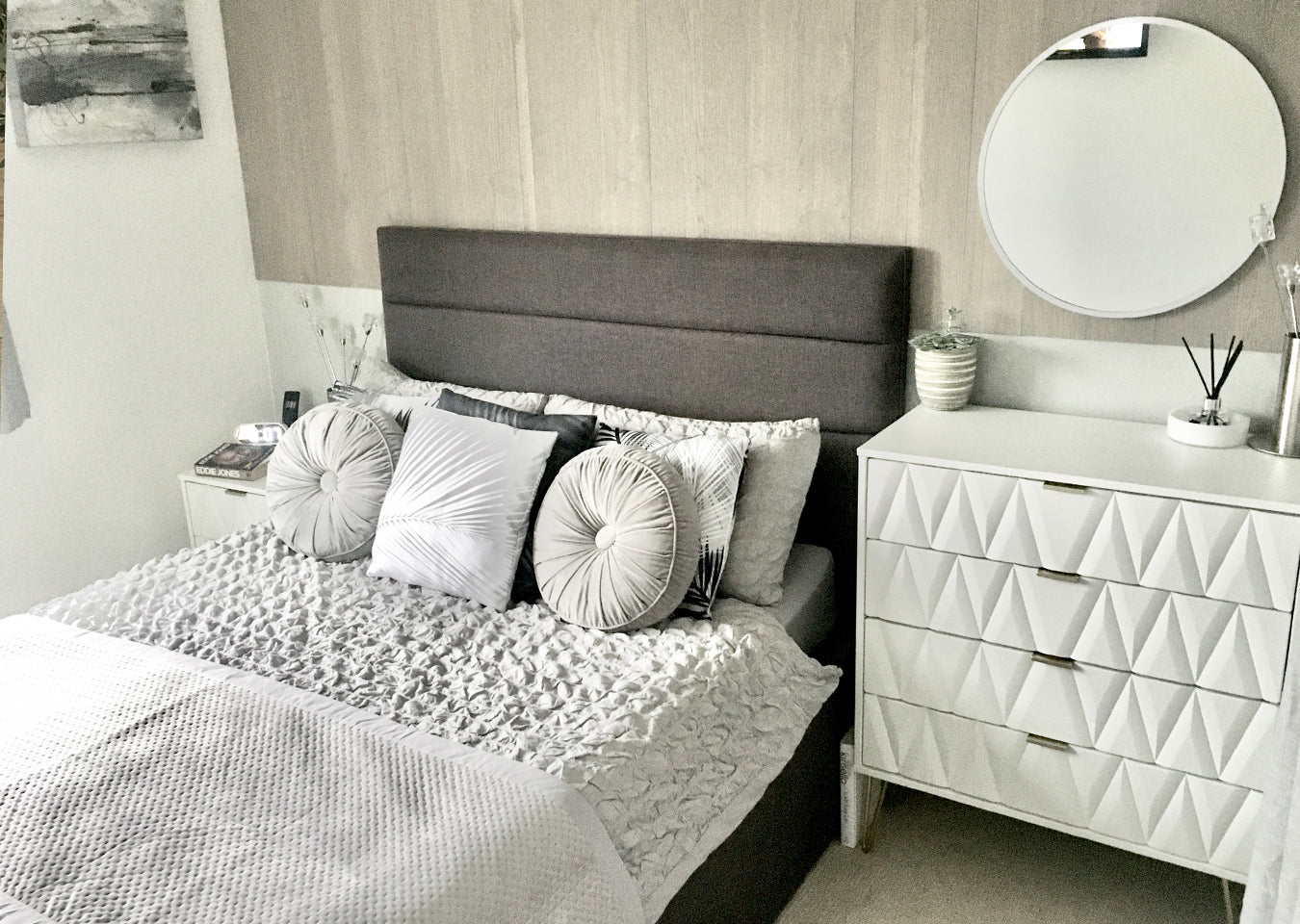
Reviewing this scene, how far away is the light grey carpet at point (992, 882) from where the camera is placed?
2.16 metres

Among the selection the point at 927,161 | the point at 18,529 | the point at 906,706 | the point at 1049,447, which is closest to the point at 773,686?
the point at 906,706

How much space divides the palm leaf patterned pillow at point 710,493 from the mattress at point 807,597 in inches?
5.9

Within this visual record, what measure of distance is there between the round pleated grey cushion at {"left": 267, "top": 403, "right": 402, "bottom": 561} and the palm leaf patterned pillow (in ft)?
2.23

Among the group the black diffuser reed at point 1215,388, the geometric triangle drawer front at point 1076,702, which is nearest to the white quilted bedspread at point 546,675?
the geometric triangle drawer front at point 1076,702

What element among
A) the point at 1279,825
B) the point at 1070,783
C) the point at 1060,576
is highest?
the point at 1060,576

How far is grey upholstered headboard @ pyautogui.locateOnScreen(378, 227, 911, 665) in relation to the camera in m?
2.34

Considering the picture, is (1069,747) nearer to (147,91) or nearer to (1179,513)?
(1179,513)

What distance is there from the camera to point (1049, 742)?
202 centimetres

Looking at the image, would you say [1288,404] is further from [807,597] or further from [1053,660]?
[807,597]

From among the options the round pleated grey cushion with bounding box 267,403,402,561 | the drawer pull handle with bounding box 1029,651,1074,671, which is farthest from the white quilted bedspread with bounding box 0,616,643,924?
the drawer pull handle with bounding box 1029,651,1074,671

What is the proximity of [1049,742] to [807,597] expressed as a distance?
539 millimetres

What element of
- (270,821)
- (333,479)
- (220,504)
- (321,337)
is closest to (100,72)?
(321,337)

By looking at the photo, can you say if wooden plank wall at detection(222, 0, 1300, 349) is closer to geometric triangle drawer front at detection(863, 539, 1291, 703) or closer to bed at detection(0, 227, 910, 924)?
bed at detection(0, 227, 910, 924)

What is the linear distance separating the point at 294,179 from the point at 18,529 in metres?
1.25
